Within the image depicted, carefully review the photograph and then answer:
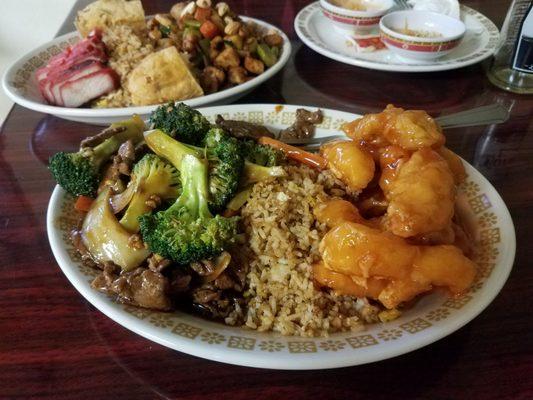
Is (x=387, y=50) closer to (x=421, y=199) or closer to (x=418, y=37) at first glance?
(x=418, y=37)

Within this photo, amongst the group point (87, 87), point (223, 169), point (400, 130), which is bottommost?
point (87, 87)

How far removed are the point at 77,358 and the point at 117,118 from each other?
3.86ft

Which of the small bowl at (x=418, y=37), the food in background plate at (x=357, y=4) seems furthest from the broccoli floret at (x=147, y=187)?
the food in background plate at (x=357, y=4)

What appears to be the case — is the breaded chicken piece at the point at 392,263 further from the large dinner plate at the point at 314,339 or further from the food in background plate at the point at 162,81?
the food in background plate at the point at 162,81

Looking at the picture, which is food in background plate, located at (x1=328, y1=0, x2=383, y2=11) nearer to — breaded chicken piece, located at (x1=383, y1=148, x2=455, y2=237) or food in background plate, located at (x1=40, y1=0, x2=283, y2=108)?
food in background plate, located at (x1=40, y1=0, x2=283, y2=108)

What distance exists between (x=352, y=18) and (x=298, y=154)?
151 centimetres

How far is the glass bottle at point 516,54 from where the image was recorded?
225 centimetres

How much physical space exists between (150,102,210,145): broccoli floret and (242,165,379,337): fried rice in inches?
12.7

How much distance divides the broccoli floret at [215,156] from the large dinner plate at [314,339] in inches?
14.6

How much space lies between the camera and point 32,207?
1.75 meters

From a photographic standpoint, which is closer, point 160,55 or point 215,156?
point 215,156

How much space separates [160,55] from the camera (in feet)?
7.13

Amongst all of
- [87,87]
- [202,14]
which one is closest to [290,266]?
[87,87]

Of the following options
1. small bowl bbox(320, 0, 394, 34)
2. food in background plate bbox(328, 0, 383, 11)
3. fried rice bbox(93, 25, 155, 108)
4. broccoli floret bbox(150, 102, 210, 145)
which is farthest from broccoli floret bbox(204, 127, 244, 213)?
food in background plate bbox(328, 0, 383, 11)
